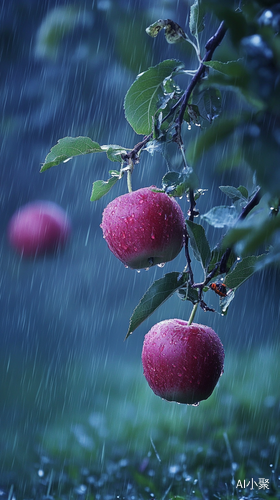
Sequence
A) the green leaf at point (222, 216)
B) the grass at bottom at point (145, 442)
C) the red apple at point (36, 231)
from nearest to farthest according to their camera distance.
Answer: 1. the green leaf at point (222, 216)
2. the grass at bottom at point (145, 442)
3. the red apple at point (36, 231)

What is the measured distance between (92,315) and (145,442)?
882 millimetres

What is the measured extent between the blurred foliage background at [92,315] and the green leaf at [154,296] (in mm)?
114

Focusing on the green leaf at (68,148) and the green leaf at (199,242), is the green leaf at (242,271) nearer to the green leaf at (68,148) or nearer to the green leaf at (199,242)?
the green leaf at (199,242)

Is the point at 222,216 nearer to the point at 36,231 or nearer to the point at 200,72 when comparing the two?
the point at 200,72

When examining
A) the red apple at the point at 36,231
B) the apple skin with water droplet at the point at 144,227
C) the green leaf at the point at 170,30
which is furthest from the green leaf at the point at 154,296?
the red apple at the point at 36,231

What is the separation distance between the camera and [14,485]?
1519 millimetres

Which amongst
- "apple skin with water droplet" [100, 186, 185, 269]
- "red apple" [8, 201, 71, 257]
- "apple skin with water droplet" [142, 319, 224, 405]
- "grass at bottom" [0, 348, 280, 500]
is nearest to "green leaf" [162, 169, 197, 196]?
"apple skin with water droplet" [100, 186, 185, 269]

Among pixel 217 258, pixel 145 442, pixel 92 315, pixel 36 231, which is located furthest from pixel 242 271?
pixel 92 315

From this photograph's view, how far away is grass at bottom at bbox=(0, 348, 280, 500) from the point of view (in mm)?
1398

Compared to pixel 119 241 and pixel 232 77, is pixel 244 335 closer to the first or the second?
pixel 119 241

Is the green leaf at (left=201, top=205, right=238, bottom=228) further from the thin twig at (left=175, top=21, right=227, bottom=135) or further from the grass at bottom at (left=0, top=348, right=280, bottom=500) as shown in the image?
the grass at bottom at (left=0, top=348, right=280, bottom=500)

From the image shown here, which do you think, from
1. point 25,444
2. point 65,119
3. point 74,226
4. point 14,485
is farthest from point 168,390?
point 74,226

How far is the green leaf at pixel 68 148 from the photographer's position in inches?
19.7

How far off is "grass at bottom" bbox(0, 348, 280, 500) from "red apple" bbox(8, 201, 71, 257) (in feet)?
2.23
